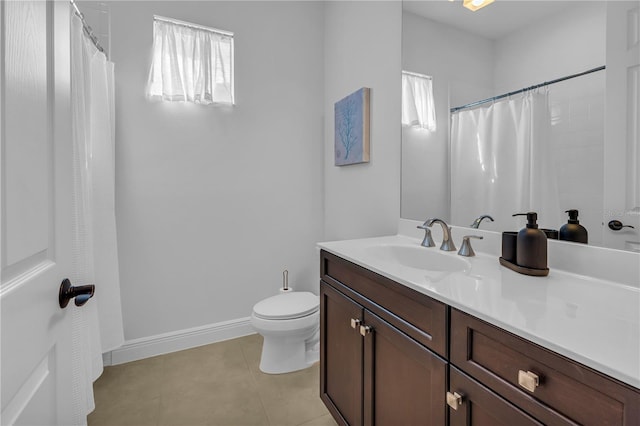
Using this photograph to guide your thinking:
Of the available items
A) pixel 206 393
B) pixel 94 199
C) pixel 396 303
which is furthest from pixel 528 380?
pixel 94 199

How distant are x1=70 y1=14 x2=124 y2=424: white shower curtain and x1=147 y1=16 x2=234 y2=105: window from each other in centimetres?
31

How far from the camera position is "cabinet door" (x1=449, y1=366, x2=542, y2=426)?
637mm

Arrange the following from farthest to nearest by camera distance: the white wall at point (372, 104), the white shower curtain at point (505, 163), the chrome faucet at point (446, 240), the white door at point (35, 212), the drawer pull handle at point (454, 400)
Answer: the white wall at point (372, 104) → the chrome faucet at point (446, 240) → the white shower curtain at point (505, 163) → the drawer pull handle at point (454, 400) → the white door at point (35, 212)

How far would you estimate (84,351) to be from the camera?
139cm

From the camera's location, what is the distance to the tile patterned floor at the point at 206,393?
155 cm

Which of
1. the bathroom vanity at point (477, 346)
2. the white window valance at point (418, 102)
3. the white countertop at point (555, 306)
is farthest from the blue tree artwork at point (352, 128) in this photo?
the white countertop at point (555, 306)

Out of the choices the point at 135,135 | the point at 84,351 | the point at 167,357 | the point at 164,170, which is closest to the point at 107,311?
the point at 84,351

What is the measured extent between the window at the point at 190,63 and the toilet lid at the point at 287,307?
1486 mm

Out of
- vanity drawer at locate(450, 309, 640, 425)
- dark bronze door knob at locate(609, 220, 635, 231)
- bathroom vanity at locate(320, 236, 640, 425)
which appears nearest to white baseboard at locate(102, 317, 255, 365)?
bathroom vanity at locate(320, 236, 640, 425)

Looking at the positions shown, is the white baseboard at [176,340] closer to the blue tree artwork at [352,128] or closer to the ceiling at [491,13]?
the blue tree artwork at [352,128]

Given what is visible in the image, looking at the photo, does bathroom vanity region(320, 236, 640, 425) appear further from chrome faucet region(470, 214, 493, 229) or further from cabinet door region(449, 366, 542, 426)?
chrome faucet region(470, 214, 493, 229)

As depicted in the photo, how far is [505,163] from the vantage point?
1235 mm

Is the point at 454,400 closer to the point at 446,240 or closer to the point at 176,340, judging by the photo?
the point at 446,240

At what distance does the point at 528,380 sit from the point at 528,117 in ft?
3.14
